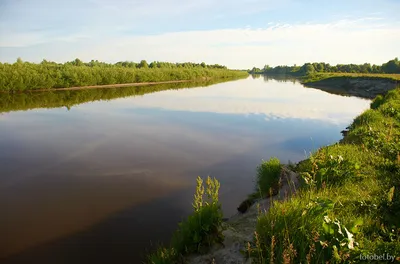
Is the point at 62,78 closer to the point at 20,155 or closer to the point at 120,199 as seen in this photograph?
the point at 20,155

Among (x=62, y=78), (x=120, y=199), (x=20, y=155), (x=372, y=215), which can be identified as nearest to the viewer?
(x=372, y=215)

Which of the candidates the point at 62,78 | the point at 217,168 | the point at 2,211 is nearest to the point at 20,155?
the point at 2,211

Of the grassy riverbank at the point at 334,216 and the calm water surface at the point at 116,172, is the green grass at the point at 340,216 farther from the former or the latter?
the calm water surface at the point at 116,172

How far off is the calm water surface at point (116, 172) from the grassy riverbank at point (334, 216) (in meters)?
2.21

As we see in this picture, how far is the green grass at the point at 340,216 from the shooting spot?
13.1ft

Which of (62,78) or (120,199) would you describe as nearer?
(120,199)

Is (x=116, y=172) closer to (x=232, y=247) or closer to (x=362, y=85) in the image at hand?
(x=232, y=247)

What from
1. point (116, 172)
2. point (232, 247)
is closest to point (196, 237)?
point (232, 247)

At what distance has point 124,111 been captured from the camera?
2903cm

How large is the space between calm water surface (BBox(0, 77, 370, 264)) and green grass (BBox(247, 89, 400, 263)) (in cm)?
330

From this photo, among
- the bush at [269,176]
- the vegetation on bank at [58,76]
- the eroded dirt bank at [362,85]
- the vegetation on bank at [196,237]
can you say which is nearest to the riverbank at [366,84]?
the eroded dirt bank at [362,85]

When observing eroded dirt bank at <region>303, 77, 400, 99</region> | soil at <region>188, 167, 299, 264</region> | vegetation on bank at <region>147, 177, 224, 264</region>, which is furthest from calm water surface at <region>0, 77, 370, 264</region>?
eroded dirt bank at <region>303, 77, 400, 99</region>

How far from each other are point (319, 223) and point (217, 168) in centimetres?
806

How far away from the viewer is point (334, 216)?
5152mm
